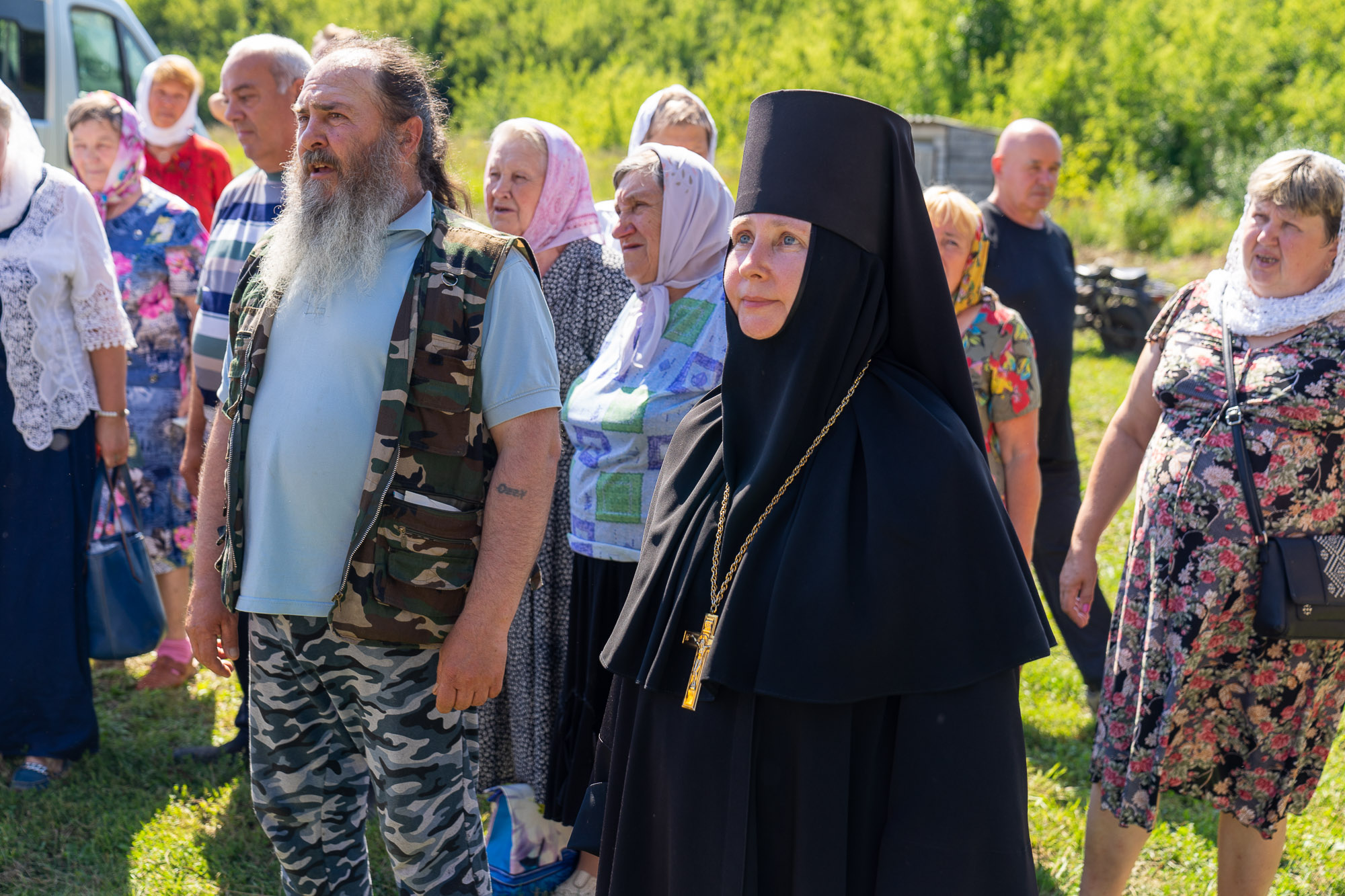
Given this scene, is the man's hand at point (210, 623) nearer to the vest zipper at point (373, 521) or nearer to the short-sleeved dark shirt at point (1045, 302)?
the vest zipper at point (373, 521)

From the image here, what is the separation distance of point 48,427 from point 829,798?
3180mm

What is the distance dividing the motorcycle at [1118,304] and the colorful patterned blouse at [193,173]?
8473 mm

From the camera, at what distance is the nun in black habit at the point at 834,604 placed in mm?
1848

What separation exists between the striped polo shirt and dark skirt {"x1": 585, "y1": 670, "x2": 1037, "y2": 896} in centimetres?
216

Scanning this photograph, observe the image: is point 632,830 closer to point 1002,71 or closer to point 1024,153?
point 1024,153

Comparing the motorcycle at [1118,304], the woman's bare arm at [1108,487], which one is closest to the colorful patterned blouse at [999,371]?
the woman's bare arm at [1108,487]

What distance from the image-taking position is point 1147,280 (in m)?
12.3

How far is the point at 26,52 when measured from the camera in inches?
309

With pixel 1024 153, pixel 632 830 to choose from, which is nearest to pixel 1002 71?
pixel 1024 153

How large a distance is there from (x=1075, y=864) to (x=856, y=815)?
2116 mm

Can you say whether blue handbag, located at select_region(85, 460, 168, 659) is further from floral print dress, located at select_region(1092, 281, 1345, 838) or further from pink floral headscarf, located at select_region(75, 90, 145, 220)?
floral print dress, located at select_region(1092, 281, 1345, 838)

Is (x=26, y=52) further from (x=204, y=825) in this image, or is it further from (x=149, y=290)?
(x=204, y=825)

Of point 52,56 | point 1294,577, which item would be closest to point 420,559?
point 1294,577

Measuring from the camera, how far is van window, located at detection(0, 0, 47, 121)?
7727mm
